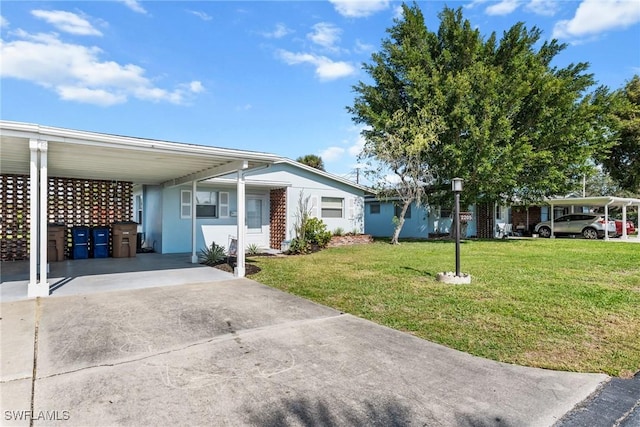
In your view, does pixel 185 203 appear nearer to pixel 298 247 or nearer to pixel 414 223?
pixel 298 247

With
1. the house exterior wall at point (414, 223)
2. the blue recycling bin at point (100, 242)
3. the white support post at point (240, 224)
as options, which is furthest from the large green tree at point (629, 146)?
the blue recycling bin at point (100, 242)

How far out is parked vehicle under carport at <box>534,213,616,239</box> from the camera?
64.7 feet

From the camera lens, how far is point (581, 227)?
2042 cm

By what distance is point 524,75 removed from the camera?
15523mm

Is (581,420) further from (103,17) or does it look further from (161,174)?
(103,17)

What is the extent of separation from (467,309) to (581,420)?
2744 mm

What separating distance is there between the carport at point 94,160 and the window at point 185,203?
4.97 feet

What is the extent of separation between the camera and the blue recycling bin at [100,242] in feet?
37.2

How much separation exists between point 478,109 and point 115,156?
13315 millimetres

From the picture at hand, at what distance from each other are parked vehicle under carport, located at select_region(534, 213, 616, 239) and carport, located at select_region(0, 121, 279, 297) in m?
19.7

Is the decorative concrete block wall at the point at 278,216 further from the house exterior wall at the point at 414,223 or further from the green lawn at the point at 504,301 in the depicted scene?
the house exterior wall at the point at 414,223

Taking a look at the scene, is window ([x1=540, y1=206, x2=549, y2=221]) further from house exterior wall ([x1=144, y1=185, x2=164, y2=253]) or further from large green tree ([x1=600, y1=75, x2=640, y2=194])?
house exterior wall ([x1=144, y1=185, x2=164, y2=253])

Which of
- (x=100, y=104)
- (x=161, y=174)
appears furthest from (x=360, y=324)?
(x=100, y=104)

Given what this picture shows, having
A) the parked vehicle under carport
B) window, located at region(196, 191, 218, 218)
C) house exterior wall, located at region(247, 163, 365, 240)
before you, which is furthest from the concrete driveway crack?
the parked vehicle under carport
